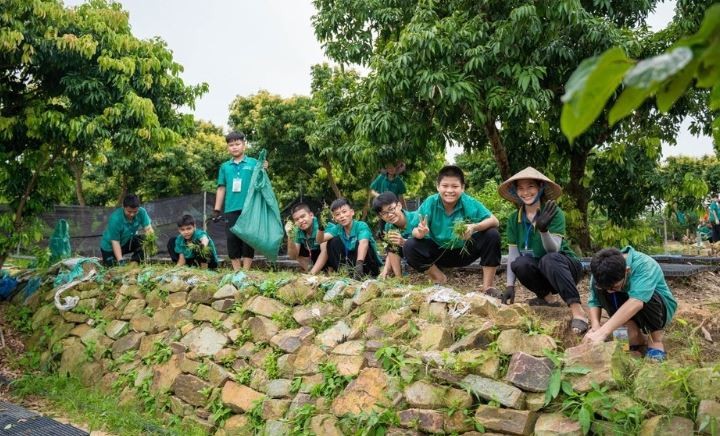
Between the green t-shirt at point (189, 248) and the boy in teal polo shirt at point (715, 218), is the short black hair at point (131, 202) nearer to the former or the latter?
the green t-shirt at point (189, 248)

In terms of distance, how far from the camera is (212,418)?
439 centimetres

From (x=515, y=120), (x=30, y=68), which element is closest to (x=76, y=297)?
(x=30, y=68)

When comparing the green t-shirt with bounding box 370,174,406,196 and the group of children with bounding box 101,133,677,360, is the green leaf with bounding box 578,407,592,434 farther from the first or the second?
the green t-shirt with bounding box 370,174,406,196

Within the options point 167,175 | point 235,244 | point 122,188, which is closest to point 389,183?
point 235,244

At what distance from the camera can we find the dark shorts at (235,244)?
21.3 feet

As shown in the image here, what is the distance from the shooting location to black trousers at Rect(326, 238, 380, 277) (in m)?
5.75

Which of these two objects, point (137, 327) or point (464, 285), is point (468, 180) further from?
point (137, 327)

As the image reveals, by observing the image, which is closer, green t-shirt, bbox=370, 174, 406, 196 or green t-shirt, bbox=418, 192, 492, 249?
green t-shirt, bbox=418, 192, 492, 249

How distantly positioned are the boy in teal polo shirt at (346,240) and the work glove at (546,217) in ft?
6.06

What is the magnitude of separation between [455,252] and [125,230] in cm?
410

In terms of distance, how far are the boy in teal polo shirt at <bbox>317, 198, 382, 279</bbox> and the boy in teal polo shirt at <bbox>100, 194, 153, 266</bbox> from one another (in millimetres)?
2391

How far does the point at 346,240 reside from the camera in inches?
227

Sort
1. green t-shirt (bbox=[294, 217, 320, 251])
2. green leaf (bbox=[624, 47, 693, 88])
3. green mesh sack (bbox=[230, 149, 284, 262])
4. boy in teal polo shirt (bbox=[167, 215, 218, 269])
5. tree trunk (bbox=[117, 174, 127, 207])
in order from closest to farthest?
green leaf (bbox=[624, 47, 693, 88]) → green t-shirt (bbox=[294, 217, 320, 251]) → green mesh sack (bbox=[230, 149, 284, 262]) → boy in teal polo shirt (bbox=[167, 215, 218, 269]) → tree trunk (bbox=[117, 174, 127, 207])

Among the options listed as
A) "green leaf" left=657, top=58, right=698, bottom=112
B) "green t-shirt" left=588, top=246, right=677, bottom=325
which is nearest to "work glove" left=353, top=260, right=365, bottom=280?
"green t-shirt" left=588, top=246, right=677, bottom=325
